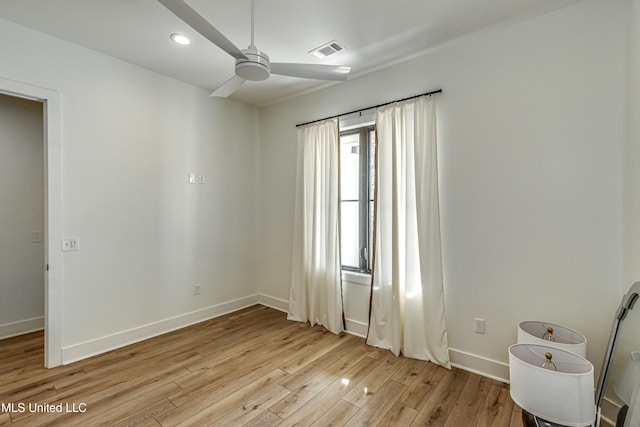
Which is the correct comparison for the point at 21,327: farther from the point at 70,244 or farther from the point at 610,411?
the point at 610,411

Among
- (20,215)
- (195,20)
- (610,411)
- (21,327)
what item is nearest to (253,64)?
(195,20)

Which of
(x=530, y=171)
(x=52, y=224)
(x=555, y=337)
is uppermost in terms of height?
(x=530, y=171)

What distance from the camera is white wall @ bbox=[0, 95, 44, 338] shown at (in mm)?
3236

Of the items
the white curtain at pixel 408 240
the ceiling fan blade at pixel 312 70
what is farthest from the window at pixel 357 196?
the ceiling fan blade at pixel 312 70

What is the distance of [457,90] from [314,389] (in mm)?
2747

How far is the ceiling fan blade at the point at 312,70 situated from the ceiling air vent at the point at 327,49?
0.75m

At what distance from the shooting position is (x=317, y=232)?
11.7 ft

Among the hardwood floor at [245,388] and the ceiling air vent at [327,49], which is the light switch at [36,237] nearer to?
the hardwood floor at [245,388]

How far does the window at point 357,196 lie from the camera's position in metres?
3.31

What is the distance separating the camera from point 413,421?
194cm

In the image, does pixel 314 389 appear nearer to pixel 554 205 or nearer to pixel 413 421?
pixel 413 421

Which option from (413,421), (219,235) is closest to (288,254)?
(219,235)

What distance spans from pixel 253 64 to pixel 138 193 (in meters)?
2.12

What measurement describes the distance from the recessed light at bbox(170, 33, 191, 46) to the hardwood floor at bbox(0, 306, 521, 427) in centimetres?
286
